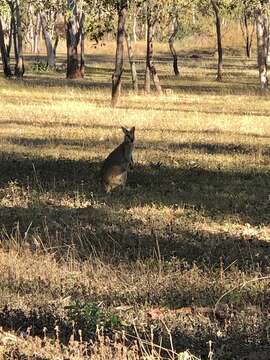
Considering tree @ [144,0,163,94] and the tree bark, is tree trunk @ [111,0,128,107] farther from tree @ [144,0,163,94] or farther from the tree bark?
the tree bark

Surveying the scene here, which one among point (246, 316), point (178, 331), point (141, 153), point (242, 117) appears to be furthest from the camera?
point (242, 117)

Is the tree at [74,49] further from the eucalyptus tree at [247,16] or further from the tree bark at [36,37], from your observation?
the tree bark at [36,37]

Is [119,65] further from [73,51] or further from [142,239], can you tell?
[73,51]

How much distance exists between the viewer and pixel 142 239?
7508mm

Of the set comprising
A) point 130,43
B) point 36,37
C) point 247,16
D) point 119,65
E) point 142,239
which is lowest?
point 36,37

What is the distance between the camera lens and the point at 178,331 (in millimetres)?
4801

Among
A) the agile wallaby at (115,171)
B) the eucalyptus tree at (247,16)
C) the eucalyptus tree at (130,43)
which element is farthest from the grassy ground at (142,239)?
the eucalyptus tree at (247,16)

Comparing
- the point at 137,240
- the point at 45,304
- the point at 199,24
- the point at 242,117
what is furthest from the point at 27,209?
the point at 199,24

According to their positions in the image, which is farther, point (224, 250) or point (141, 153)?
point (141, 153)

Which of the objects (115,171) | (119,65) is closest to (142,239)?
(115,171)

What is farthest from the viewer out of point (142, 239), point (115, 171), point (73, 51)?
point (73, 51)

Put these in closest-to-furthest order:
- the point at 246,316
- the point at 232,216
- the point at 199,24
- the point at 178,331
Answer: the point at 178,331 < the point at 246,316 < the point at 232,216 < the point at 199,24

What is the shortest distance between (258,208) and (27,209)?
286cm

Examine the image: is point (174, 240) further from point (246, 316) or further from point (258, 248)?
point (246, 316)
